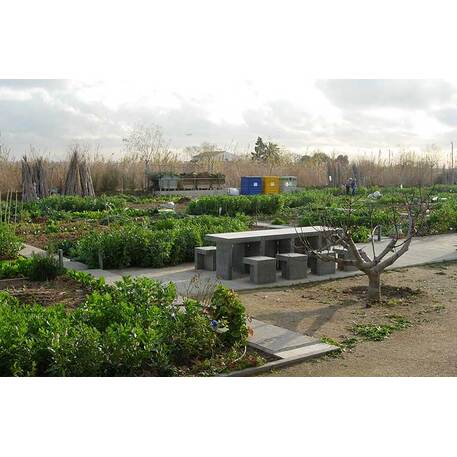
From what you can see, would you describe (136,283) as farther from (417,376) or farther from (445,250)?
(445,250)

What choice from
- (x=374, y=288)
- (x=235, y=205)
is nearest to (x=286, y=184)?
(x=235, y=205)

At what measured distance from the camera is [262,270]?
361 inches

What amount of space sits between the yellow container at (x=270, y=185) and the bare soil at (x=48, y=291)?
20940mm

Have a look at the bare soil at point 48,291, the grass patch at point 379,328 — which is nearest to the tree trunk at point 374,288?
the grass patch at point 379,328

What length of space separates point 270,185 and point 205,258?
1929 cm

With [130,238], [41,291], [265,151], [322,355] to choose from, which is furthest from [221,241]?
[265,151]

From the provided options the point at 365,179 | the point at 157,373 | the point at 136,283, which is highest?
the point at 365,179

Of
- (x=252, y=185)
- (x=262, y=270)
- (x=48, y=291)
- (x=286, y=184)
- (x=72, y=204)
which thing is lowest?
(x=48, y=291)

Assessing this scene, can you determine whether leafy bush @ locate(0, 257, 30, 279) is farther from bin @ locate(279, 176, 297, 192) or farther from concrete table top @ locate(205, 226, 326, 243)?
bin @ locate(279, 176, 297, 192)

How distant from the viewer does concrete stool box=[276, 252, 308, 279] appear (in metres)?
9.54

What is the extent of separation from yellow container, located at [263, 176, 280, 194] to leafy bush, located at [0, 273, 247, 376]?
23177 millimetres

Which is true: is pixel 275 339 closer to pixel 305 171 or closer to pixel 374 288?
pixel 374 288

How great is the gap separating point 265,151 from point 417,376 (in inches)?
2241

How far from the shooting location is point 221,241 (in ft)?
31.3
